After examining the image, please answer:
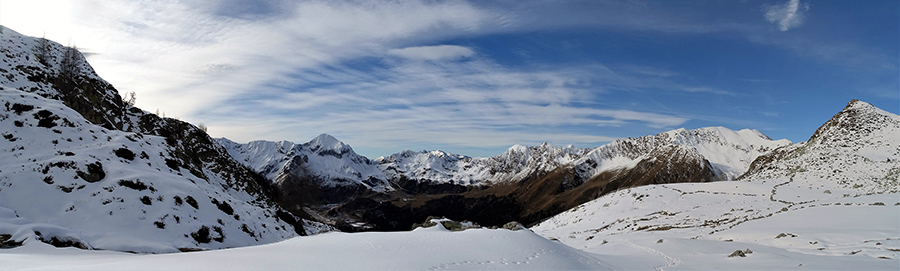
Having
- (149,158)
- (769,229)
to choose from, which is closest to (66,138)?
(149,158)

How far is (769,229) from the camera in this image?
24734mm

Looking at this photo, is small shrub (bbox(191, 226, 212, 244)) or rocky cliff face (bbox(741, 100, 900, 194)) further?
rocky cliff face (bbox(741, 100, 900, 194))

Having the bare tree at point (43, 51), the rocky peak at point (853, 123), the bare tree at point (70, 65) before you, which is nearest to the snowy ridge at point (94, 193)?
the bare tree at point (70, 65)

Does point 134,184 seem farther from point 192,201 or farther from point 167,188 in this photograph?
point 192,201

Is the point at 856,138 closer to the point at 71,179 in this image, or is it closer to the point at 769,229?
the point at 769,229

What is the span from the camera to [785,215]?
2866cm

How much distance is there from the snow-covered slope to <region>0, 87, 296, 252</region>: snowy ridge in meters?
25.2

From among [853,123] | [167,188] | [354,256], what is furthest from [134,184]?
[853,123]

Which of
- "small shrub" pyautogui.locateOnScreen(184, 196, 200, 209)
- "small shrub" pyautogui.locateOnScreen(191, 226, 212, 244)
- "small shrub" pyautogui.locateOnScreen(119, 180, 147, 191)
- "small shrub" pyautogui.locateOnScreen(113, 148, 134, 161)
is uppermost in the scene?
"small shrub" pyautogui.locateOnScreen(113, 148, 134, 161)

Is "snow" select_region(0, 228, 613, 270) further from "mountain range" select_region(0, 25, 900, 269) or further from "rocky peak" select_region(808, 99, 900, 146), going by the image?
"rocky peak" select_region(808, 99, 900, 146)

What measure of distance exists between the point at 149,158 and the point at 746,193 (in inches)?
2632

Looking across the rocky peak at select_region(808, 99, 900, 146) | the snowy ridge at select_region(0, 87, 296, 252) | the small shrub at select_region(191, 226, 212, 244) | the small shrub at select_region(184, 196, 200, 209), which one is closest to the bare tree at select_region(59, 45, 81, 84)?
the snowy ridge at select_region(0, 87, 296, 252)

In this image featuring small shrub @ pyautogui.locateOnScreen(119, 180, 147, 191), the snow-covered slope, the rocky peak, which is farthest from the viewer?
the rocky peak

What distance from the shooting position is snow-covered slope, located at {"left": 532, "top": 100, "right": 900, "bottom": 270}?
55.5 ft
